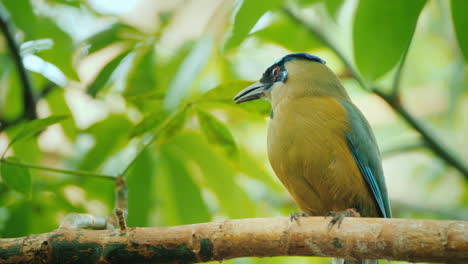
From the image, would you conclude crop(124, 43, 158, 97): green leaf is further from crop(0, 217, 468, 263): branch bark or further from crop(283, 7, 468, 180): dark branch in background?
crop(0, 217, 468, 263): branch bark

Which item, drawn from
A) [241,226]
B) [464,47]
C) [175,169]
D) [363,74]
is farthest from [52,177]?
[464,47]

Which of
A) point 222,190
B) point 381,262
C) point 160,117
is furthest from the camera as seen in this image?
point 222,190

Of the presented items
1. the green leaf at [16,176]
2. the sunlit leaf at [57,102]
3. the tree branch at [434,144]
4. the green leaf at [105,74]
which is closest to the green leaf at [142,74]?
the green leaf at [105,74]

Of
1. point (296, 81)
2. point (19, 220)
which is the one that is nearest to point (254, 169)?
point (296, 81)

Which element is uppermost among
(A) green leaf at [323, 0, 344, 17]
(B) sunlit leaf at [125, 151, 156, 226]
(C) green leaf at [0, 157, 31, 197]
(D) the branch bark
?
(A) green leaf at [323, 0, 344, 17]

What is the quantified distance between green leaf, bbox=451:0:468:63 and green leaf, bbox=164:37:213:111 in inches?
41.1

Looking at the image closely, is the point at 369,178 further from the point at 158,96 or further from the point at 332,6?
the point at 158,96

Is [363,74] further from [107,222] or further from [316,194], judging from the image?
[107,222]

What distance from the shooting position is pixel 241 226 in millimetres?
2010

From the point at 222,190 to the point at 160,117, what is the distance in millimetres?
880

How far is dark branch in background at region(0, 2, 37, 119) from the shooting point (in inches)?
116

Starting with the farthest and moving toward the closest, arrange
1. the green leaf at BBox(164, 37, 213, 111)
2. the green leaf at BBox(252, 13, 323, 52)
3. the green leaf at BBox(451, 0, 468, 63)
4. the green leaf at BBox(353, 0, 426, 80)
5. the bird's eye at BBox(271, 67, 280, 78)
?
the green leaf at BBox(252, 13, 323, 52) → the bird's eye at BBox(271, 67, 280, 78) → the green leaf at BBox(164, 37, 213, 111) → the green leaf at BBox(353, 0, 426, 80) → the green leaf at BBox(451, 0, 468, 63)

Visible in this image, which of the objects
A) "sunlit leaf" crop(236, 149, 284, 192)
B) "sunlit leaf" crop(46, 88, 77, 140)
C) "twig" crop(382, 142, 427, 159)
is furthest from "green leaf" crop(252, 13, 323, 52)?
"sunlit leaf" crop(46, 88, 77, 140)

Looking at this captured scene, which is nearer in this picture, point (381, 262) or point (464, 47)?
point (464, 47)
